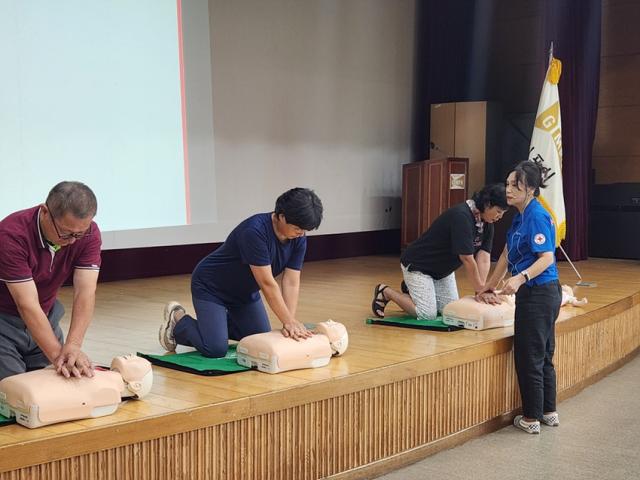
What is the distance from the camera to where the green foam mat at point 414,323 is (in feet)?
11.7

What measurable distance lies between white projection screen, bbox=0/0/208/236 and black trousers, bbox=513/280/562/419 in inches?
106

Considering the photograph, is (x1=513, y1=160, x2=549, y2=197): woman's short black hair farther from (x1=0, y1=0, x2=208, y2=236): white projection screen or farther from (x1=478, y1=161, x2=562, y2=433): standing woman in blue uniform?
(x1=0, y1=0, x2=208, y2=236): white projection screen

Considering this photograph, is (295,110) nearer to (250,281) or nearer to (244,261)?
(250,281)

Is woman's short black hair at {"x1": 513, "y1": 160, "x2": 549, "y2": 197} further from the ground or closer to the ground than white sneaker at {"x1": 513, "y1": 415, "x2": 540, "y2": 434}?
further from the ground

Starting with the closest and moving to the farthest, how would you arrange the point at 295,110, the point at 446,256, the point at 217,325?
the point at 217,325 → the point at 446,256 → the point at 295,110

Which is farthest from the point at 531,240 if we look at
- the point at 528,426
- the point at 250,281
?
the point at 250,281

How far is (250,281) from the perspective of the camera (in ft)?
10.3

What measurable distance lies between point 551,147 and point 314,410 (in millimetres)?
3899

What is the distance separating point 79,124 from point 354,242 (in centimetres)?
313

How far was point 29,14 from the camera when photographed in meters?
4.46

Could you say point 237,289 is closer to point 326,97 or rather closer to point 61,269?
point 61,269

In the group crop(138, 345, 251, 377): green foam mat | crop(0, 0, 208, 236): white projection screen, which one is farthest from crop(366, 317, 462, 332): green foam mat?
crop(0, 0, 208, 236): white projection screen

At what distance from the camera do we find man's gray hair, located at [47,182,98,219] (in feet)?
6.89

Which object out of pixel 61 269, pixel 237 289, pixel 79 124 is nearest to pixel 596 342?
pixel 237 289
